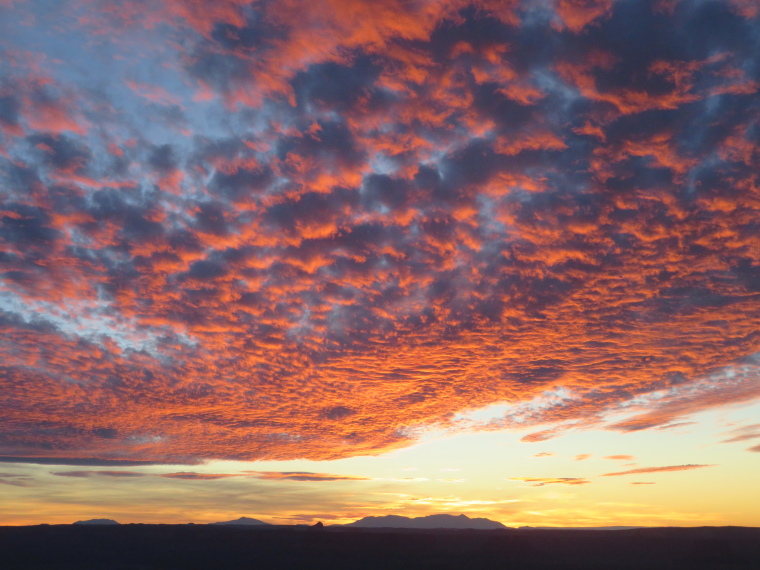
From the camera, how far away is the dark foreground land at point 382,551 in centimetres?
5791

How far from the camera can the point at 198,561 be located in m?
62.1

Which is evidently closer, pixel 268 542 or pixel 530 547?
pixel 530 547

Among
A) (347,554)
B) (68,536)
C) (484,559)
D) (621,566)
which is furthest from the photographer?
(68,536)

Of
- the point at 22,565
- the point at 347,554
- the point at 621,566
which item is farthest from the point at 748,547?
the point at 22,565

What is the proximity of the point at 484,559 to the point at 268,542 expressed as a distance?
113 feet

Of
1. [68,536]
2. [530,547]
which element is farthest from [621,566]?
[68,536]

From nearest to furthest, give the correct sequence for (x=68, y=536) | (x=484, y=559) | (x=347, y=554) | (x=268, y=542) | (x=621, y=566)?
1. (x=621, y=566)
2. (x=484, y=559)
3. (x=347, y=554)
4. (x=268, y=542)
5. (x=68, y=536)

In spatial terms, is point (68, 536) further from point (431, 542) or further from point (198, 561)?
point (431, 542)

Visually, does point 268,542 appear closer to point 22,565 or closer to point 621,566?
point 22,565

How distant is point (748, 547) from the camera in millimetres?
68438

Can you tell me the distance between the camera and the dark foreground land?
57.9 m

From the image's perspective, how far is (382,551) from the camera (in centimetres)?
6838

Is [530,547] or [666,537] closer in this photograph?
[530,547]

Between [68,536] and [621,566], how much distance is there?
298ft
